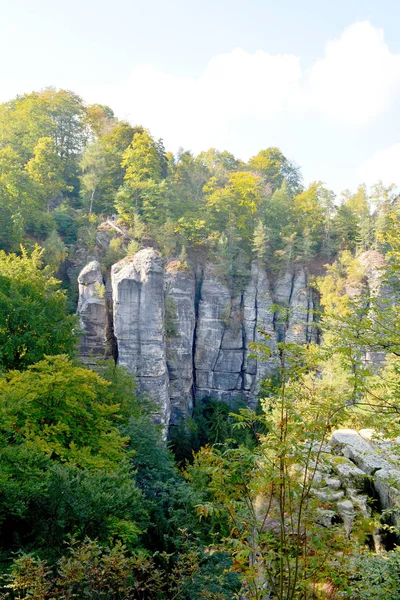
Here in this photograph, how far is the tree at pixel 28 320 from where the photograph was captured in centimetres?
1246

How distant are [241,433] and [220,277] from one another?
35.2 ft

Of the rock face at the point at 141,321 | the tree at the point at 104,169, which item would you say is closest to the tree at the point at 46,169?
the tree at the point at 104,169

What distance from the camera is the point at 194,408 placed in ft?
85.1

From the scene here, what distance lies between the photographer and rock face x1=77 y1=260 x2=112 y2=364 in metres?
21.1

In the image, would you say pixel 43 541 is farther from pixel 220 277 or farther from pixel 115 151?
pixel 115 151

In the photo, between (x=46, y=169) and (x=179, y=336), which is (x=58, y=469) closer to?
(x=179, y=336)

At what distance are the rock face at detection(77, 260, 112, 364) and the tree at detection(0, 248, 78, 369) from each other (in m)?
6.00

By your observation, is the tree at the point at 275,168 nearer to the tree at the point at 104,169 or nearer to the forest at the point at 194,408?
the forest at the point at 194,408

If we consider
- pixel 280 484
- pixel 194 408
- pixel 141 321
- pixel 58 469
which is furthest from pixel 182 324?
pixel 280 484

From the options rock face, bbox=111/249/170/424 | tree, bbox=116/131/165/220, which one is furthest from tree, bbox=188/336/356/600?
tree, bbox=116/131/165/220

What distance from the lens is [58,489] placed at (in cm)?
621

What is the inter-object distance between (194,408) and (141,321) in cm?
824

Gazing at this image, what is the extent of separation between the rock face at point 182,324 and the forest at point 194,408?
1.03 m

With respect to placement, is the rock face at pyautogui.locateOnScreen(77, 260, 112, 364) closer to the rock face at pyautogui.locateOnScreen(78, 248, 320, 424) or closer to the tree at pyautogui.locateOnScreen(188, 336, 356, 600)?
the rock face at pyautogui.locateOnScreen(78, 248, 320, 424)
